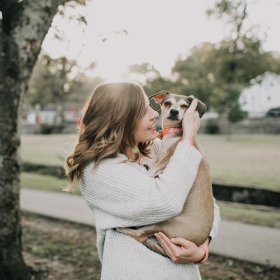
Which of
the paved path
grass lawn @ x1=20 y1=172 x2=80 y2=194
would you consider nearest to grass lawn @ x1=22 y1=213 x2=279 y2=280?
the paved path

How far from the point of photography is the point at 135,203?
6.04 ft

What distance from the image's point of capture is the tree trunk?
3.47 meters

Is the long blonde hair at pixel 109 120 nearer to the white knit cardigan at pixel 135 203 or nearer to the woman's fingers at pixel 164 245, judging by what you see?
the white knit cardigan at pixel 135 203

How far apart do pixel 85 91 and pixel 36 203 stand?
Answer: 4370 cm

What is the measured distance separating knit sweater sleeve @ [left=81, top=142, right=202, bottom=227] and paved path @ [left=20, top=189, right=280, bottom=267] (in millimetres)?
3803

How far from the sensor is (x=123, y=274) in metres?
1.91

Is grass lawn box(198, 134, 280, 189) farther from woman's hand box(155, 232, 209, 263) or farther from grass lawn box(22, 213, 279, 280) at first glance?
woman's hand box(155, 232, 209, 263)

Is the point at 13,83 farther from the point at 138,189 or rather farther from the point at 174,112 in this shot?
the point at 138,189

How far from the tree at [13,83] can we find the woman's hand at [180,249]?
2.38 m

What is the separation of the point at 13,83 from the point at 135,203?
2.43m

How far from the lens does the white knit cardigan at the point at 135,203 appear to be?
1.84 meters

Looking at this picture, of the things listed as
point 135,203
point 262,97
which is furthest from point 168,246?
point 262,97

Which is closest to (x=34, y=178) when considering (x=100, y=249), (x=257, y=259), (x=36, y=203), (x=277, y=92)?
(x=36, y=203)

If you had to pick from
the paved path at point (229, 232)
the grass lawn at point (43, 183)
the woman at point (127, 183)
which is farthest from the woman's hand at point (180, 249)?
the grass lawn at point (43, 183)
